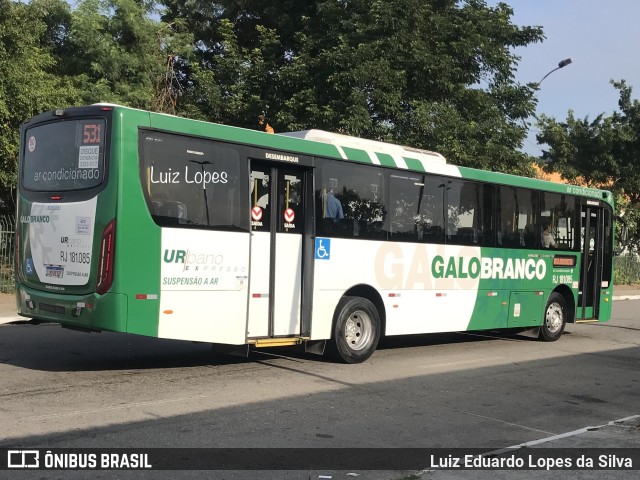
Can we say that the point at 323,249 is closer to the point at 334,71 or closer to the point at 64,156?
the point at 64,156

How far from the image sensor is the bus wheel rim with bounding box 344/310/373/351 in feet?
34.8

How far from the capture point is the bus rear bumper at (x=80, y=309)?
26.2ft

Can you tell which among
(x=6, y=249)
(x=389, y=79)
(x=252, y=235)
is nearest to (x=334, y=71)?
(x=389, y=79)

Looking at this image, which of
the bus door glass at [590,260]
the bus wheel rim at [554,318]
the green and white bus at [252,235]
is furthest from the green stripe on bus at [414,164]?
the bus door glass at [590,260]

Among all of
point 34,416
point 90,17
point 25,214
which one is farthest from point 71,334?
point 90,17

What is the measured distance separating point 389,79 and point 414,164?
9.33 meters

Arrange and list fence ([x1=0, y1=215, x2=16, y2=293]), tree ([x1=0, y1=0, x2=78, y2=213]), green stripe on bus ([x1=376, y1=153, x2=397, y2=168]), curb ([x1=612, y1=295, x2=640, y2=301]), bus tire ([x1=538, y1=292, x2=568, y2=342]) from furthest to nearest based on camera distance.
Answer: curb ([x1=612, y1=295, x2=640, y2=301]) < fence ([x1=0, y1=215, x2=16, y2=293]) < tree ([x1=0, y1=0, x2=78, y2=213]) < bus tire ([x1=538, y1=292, x2=568, y2=342]) < green stripe on bus ([x1=376, y1=153, x2=397, y2=168])

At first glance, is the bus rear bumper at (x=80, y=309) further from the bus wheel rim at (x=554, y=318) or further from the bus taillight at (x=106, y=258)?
the bus wheel rim at (x=554, y=318)

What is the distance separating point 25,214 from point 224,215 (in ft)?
8.37

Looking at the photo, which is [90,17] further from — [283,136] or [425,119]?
[283,136]

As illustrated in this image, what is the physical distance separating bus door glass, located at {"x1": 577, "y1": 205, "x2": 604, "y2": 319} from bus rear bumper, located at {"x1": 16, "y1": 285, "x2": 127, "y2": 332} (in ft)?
35.3

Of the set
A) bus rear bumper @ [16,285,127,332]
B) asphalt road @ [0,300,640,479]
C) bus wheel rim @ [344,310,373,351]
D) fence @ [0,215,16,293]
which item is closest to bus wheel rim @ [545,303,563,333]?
asphalt road @ [0,300,640,479]

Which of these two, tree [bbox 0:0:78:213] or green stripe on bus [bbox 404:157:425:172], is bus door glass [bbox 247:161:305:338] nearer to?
green stripe on bus [bbox 404:157:425:172]

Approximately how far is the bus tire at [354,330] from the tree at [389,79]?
32.3 feet
